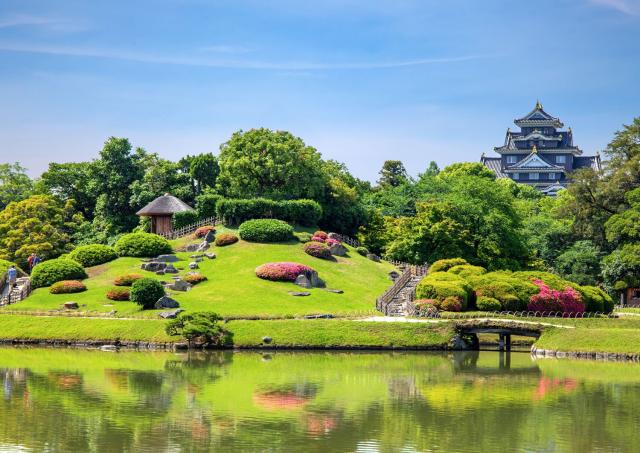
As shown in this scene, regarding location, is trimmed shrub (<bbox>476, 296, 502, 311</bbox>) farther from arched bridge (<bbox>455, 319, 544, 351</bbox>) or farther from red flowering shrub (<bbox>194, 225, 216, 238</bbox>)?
red flowering shrub (<bbox>194, 225, 216, 238</bbox>)

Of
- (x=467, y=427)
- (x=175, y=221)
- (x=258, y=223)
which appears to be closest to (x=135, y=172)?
Answer: (x=175, y=221)

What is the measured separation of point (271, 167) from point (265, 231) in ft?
30.1

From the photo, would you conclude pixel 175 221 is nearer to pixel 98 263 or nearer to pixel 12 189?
pixel 98 263

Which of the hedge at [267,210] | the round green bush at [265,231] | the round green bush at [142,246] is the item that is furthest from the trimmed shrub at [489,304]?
the round green bush at [142,246]

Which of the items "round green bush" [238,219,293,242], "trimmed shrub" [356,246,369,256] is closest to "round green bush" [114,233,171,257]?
"round green bush" [238,219,293,242]

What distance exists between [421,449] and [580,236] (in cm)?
6204

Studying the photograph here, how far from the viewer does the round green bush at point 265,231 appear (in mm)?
79812

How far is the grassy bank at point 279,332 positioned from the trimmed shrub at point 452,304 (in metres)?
2.80

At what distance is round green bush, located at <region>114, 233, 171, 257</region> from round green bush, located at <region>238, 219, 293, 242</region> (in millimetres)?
7650

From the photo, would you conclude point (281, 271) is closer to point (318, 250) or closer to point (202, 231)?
point (318, 250)

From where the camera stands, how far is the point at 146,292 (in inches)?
2406

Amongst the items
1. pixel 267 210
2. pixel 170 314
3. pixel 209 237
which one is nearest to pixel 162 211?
pixel 209 237

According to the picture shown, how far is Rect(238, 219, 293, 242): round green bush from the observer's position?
7981cm

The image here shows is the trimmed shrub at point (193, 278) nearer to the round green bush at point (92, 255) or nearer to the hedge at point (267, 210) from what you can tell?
the round green bush at point (92, 255)
